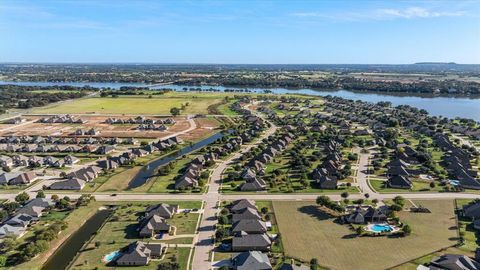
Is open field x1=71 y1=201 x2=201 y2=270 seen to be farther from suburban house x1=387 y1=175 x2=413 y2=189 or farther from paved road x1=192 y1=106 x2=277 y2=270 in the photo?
suburban house x1=387 y1=175 x2=413 y2=189

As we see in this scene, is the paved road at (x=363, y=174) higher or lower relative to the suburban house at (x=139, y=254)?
higher

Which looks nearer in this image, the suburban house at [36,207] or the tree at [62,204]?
the suburban house at [36,207]

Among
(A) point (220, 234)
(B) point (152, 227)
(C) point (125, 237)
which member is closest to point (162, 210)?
(B) point (152, 227)

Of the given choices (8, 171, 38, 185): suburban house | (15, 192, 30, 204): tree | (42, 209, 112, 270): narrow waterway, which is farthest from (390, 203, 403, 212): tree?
(8, 171, 38, 185): suburban house

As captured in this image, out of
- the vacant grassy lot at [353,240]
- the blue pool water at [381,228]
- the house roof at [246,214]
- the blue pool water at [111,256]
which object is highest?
the house roof at [246,214]

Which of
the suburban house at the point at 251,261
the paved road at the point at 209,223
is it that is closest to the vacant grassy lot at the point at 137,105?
the paved road at the point at 209,223

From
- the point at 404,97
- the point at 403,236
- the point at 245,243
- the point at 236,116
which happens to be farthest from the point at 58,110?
the point at 404,97

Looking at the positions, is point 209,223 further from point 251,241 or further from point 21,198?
point 21,198

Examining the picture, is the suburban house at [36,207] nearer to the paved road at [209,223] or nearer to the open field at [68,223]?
the open field at [68,223]
